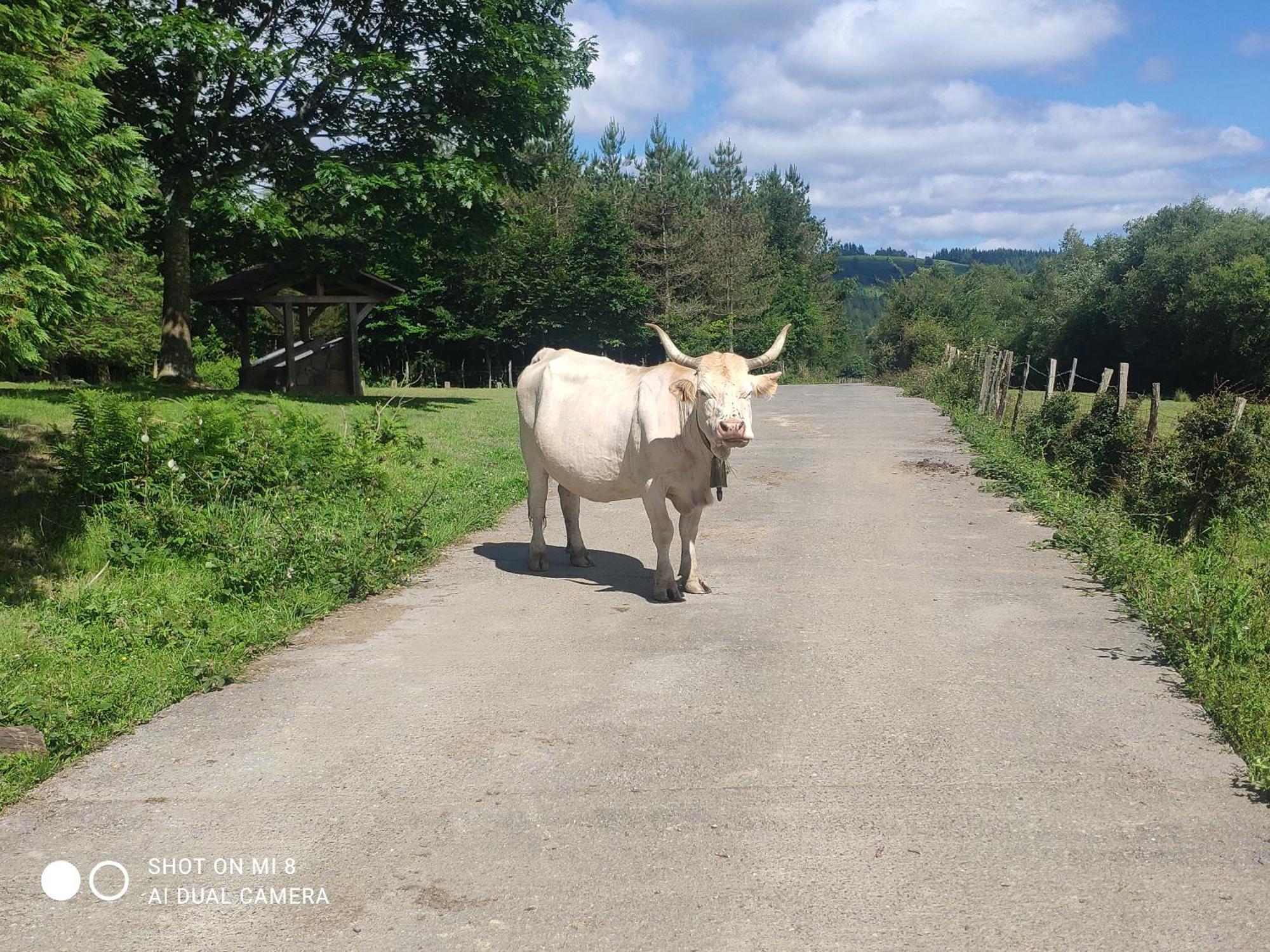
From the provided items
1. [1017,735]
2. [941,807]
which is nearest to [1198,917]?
[941,807]

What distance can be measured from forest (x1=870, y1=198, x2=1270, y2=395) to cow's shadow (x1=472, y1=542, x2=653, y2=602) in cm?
3115

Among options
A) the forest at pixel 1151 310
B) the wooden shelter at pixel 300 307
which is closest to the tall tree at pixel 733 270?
the forest at pixel 1151 310

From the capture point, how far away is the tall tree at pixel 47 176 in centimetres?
744

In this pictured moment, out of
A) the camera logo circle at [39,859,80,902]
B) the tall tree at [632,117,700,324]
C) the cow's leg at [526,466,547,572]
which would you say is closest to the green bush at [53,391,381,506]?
the cow's leg at [526,466,547,572]

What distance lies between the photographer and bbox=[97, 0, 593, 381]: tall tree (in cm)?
2292

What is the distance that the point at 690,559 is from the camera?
28.8 feet

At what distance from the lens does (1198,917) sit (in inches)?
151

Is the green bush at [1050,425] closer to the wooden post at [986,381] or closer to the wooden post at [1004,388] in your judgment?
the wooden post at [1004,388]

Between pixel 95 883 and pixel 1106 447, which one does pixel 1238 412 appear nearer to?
pixel 1106 447

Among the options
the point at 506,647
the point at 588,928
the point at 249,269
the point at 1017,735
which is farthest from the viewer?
the point at 249,269

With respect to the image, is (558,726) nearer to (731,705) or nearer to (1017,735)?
(731,705)

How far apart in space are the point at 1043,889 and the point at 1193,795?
130cm

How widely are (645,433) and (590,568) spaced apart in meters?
1.63

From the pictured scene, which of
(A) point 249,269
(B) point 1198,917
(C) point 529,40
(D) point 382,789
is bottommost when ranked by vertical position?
(D) point 382,789
